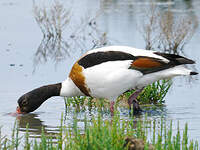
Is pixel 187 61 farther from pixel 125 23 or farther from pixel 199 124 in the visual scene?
pixel 125 23

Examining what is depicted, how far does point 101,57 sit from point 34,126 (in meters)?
1.37

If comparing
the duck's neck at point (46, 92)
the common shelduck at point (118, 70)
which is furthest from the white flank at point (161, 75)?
the duck's neck at point (46, 92)

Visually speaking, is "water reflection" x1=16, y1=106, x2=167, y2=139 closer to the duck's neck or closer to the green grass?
the green grass

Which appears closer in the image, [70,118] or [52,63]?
[70,118]

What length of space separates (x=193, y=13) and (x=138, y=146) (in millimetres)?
16586

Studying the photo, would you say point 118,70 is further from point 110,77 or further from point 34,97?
point 34,97

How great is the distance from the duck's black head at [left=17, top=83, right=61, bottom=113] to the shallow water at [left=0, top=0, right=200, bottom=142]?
0.16m

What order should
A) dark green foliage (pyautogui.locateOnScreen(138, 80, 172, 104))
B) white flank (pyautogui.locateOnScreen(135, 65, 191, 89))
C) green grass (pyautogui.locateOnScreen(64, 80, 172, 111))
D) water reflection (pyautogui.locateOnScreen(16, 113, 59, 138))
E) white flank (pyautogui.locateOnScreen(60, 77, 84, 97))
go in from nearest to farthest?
water reflection (pyautogui.locateOnScreen(16, 113, 59, 138)), white flank (pyautogui.locateOnScreen(135, 65, 191, 89)), white flank (pyautogui.locateOnScreen(60, 77, 84, 97)), green grass (pyautogui.locateOnScreen(64, 80, 172, 111)), dark green foliage (pyautogui.locateOnScreen(138, 80, 172, 104))

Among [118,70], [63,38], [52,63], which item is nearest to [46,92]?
[118,70]

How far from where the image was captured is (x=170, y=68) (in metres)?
8.10

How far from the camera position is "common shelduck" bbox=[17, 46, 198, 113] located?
7797 mm

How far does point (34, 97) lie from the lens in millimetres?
8477

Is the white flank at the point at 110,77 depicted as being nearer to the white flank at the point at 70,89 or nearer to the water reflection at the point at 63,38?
the white flank at the point at 70,89

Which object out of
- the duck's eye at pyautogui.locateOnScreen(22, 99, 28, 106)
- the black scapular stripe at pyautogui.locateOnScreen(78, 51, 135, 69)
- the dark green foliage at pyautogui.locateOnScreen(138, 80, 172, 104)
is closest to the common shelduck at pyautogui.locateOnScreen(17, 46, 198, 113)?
the black scapular stripe at pyautogui.locateOnScreen(78, 51, 135, 69)
